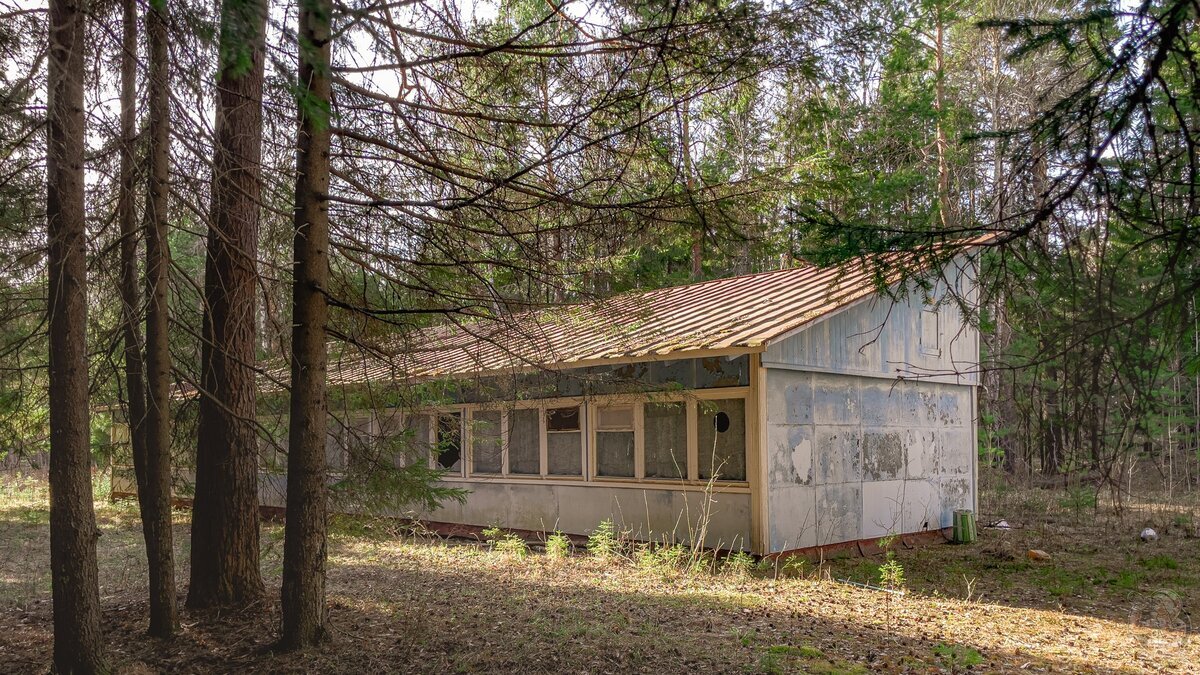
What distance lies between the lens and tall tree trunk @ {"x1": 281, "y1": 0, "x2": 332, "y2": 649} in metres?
7.02

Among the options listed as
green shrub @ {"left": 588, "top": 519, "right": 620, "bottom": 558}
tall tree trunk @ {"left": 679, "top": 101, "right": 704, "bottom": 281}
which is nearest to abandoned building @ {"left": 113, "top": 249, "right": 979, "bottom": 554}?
green shrub @ {"left": 588, "top": 519, "right": 620, "bottom": 558}

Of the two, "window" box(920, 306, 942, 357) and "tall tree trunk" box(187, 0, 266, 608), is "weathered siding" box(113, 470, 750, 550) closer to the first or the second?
"tall tree trunk" box(187, 0, 266, 608)

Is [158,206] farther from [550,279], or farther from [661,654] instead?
[661,654]

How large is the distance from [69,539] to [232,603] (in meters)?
2.19

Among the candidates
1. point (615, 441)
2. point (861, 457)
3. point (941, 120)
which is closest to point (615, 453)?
point (615, 441)

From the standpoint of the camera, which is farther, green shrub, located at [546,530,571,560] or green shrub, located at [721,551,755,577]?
green shrub, located at [546,530,571,560]

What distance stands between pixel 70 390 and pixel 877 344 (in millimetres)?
11793

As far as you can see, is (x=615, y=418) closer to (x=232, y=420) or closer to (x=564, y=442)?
(x=564, y=442)

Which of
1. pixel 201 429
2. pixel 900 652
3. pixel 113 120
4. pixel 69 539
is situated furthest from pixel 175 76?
pixel 900 652

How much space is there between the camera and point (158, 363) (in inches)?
292

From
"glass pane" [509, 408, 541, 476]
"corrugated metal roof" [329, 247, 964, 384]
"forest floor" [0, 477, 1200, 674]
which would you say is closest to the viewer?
"forest floor" [0, 477, 1200, 674]

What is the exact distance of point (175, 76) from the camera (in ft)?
24.7

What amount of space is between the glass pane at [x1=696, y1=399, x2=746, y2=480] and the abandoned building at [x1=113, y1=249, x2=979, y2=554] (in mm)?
23

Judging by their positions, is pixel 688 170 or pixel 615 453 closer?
pixel 688 170
